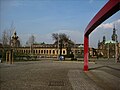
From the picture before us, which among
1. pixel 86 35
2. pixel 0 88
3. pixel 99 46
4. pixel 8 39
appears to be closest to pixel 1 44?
pixel 8 39

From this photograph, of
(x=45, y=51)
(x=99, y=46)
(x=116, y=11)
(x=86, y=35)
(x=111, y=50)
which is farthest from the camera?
(x=99, y=46)

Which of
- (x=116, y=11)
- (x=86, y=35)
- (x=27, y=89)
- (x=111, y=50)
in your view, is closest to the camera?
(x=27, y=89)

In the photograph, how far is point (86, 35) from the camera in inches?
1001

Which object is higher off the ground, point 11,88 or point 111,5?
point 111,5

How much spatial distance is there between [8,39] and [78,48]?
234ft

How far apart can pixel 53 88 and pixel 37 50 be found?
112 metres

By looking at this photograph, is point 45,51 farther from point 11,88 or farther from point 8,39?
point 11,88

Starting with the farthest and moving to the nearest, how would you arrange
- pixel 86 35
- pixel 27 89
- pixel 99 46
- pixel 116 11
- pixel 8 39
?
pixel 99 46 → pixel 8 39 → pixel 86 35 → pixel 116 11 → pixel 27 89

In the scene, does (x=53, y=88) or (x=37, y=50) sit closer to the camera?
(x=53, y=88)

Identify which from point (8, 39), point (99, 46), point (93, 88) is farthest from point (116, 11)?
point (99, 46)

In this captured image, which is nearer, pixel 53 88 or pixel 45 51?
pixel 53 88

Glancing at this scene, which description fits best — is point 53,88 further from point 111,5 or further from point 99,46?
point 99,46

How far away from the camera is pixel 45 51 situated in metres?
123

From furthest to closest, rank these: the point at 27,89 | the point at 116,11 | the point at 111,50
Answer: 1. the point at 111,50
2. the point at 116,11
3. the point at 27,89
